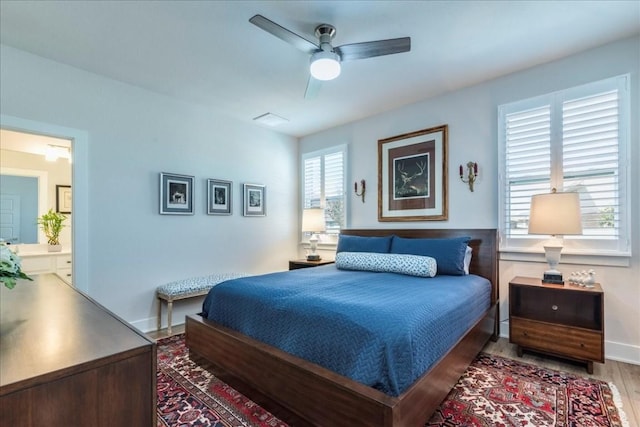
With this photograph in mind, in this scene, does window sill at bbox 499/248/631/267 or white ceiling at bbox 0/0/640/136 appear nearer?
white ceiling at bbox 0/0/640/136

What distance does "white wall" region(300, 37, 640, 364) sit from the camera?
8.30ft

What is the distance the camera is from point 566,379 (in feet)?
7.45

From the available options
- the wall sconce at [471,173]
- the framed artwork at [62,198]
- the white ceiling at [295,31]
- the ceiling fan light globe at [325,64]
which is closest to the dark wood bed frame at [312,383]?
the wall sconce at [471,173]

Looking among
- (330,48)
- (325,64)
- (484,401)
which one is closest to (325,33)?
(330,48)

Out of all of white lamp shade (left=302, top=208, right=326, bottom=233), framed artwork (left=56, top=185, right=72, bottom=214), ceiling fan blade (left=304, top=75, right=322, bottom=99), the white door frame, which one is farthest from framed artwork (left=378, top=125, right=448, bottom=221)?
framed artwork (left=56, top=185, right=72, bottom=214)

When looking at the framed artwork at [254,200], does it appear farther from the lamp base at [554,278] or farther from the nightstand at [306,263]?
the lamp base at [554,278]

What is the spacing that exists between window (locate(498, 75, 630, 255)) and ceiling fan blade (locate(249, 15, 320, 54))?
7.11 feet

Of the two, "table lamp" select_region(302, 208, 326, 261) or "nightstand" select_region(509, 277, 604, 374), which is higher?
"table lamp" select_region(302, 208, 326, 261)

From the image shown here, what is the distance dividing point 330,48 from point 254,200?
2660 mm

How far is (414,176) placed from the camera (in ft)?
12.5

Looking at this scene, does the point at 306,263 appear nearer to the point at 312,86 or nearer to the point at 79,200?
the point at 312,86

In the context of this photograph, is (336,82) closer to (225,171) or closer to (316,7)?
(316,7)

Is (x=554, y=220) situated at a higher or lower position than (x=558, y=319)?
higher

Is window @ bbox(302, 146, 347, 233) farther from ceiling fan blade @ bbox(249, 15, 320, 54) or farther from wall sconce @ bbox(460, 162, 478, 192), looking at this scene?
ceiling fan blade @ bbox(249, 15, 320, 54)
